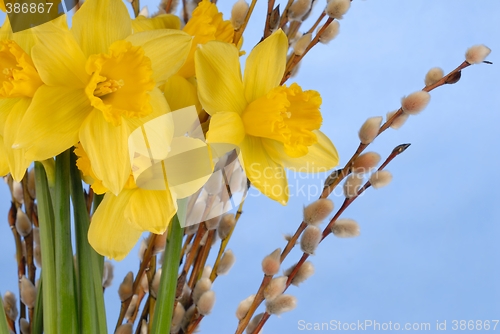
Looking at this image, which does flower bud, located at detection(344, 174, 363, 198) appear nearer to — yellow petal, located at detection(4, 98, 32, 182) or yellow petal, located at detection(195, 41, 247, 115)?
yellow petal, located at detection(195, 41, 247, 115)

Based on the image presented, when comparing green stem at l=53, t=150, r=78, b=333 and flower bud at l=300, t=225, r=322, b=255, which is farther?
flower bud at l=300, t=225, r=322, b=255

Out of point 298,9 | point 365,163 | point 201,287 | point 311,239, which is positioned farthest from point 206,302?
point 298,9

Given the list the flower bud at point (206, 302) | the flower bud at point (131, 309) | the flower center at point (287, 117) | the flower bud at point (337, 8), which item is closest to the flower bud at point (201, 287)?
the flower bud at point (206, 302)

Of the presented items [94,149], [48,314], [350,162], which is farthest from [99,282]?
[350,162]

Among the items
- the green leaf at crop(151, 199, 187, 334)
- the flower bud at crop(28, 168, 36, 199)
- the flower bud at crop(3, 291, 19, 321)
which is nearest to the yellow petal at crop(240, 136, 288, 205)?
the green leaf at crop(151, 199, 187, 334)

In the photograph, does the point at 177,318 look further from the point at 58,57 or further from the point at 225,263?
the point at 58,57

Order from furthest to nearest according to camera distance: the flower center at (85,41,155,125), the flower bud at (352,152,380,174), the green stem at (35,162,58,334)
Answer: the flower bud at (352,152,380,174) → the green stem at (35,162,58,334) → the flower center at (85,41,155,125)
